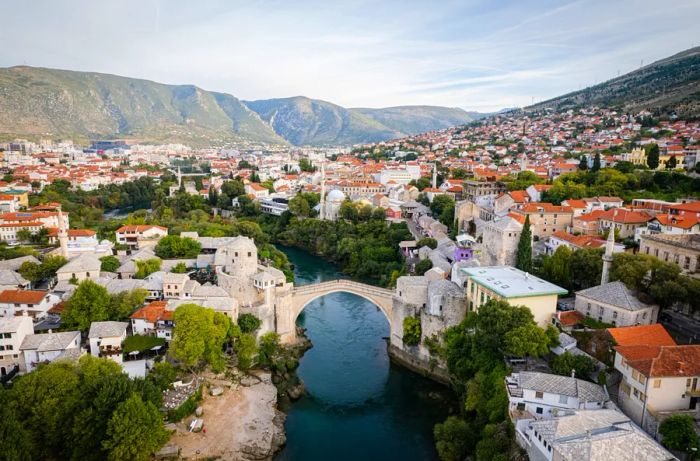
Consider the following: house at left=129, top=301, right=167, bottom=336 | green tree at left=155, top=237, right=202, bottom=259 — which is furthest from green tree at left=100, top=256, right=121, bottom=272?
house at left=129, top=301, right=167, bottom=336

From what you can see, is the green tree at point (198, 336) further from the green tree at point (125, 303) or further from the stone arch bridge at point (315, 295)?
the stone arch bridge at point (315, 295)

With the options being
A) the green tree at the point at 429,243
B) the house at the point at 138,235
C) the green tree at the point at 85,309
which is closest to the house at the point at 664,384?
the green tree at the point at 429,243

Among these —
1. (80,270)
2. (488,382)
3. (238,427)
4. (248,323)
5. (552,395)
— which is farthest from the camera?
(80,270)

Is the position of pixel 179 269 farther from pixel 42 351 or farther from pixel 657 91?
pixel 657 91

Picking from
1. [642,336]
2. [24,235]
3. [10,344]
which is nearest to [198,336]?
[10,344]

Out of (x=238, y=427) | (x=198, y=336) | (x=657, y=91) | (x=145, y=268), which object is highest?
(x=657, y=91)
